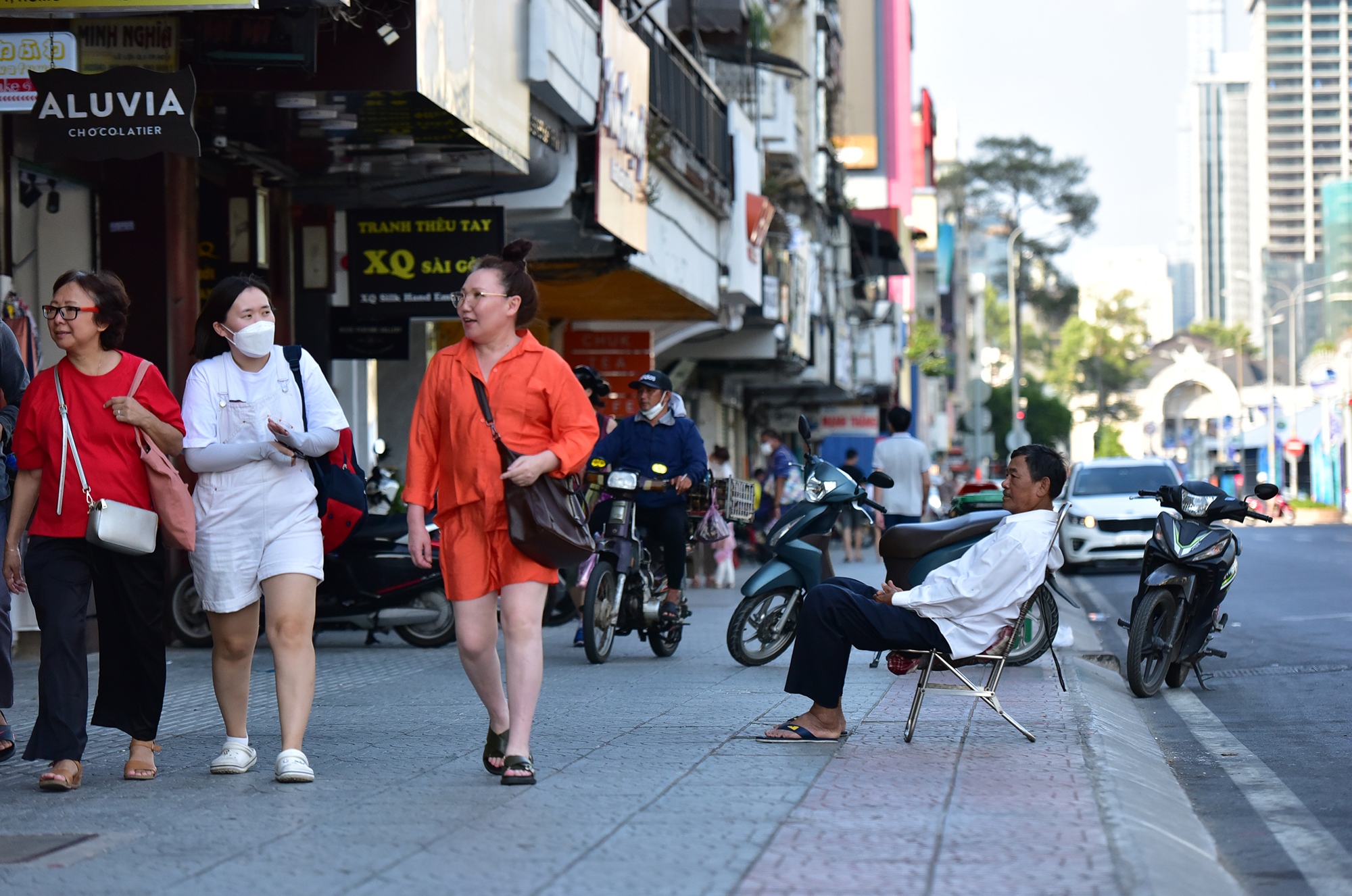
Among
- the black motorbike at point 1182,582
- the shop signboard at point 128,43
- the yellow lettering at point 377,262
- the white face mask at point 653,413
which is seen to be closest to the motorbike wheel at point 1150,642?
the black motorbike at point 1182,582

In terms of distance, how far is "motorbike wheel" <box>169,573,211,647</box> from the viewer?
1159cm

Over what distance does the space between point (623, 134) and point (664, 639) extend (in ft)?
21.5

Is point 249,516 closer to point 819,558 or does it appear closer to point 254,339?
point 254,339

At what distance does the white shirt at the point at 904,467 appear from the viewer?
15125mm

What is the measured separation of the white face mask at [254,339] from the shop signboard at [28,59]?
3382 millimetres

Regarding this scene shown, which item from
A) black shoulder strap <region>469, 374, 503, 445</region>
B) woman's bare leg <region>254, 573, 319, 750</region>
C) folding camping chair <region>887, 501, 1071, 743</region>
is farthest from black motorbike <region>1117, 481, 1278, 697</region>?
woman's bare leg <region>254, 573, 319, 750</region>

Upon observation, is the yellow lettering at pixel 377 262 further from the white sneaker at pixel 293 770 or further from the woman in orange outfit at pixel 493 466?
the white sneaker at pixel 293 770

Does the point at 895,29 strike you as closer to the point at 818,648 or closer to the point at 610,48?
the point at 610,48

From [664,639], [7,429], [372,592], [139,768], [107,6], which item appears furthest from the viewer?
[372,592]

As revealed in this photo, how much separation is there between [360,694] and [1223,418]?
328 ft

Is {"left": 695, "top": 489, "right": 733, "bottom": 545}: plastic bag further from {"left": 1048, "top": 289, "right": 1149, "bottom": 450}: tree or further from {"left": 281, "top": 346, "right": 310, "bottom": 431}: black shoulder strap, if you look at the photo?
{"left": 1048, "top": 289, "right": 1149, "bottom": 450}: tree

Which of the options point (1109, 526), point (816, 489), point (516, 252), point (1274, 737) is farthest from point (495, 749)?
point (1109, 526)

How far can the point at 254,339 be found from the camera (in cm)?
605

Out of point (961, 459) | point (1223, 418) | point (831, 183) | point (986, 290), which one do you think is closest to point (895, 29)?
point (961, 459)
